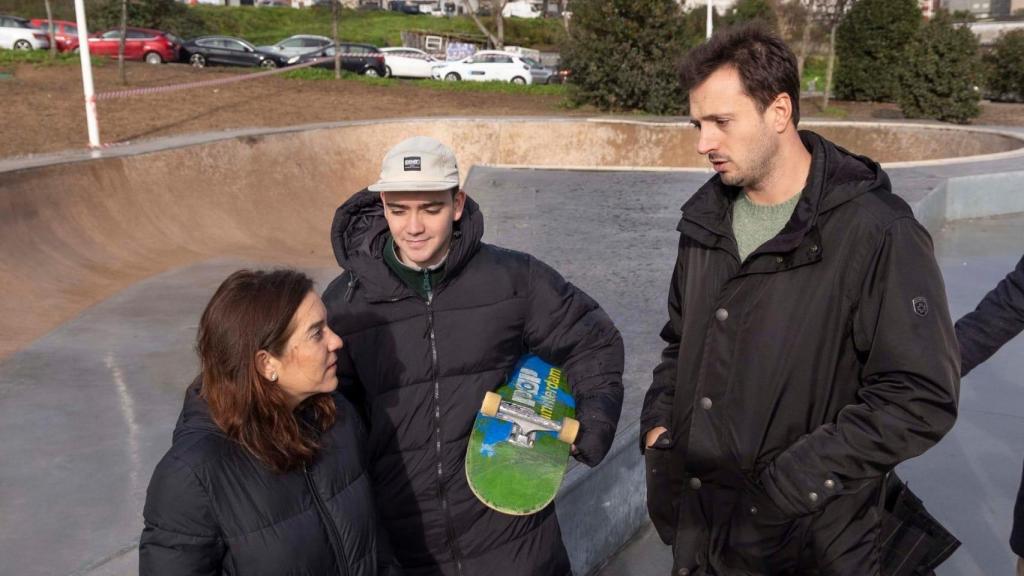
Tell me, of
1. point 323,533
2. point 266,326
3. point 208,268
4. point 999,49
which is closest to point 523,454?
point 323,533

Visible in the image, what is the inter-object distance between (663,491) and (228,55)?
3252cm

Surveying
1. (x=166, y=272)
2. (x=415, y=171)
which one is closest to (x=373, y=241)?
(x=415, y=171)

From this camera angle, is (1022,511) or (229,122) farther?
(229,122)

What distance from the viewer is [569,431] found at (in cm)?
261

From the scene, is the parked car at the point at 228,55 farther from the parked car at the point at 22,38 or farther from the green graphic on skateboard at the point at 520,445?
the green graphic on skateboard at the point at 520,445

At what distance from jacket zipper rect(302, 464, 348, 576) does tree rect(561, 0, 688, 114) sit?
2091 cm

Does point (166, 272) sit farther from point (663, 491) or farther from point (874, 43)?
point (874, 43)

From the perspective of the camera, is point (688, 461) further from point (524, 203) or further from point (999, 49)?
point (999, 49)

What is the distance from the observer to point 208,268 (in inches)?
418

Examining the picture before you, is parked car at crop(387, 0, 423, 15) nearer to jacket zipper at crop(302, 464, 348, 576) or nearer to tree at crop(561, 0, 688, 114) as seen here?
tree at crop(561, 0, 688, 114)

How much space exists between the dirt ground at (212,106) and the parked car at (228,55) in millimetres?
4377

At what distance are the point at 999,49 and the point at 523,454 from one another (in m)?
30.6

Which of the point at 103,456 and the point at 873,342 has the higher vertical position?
the point at 873,342

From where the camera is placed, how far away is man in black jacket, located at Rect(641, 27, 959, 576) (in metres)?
2.10
